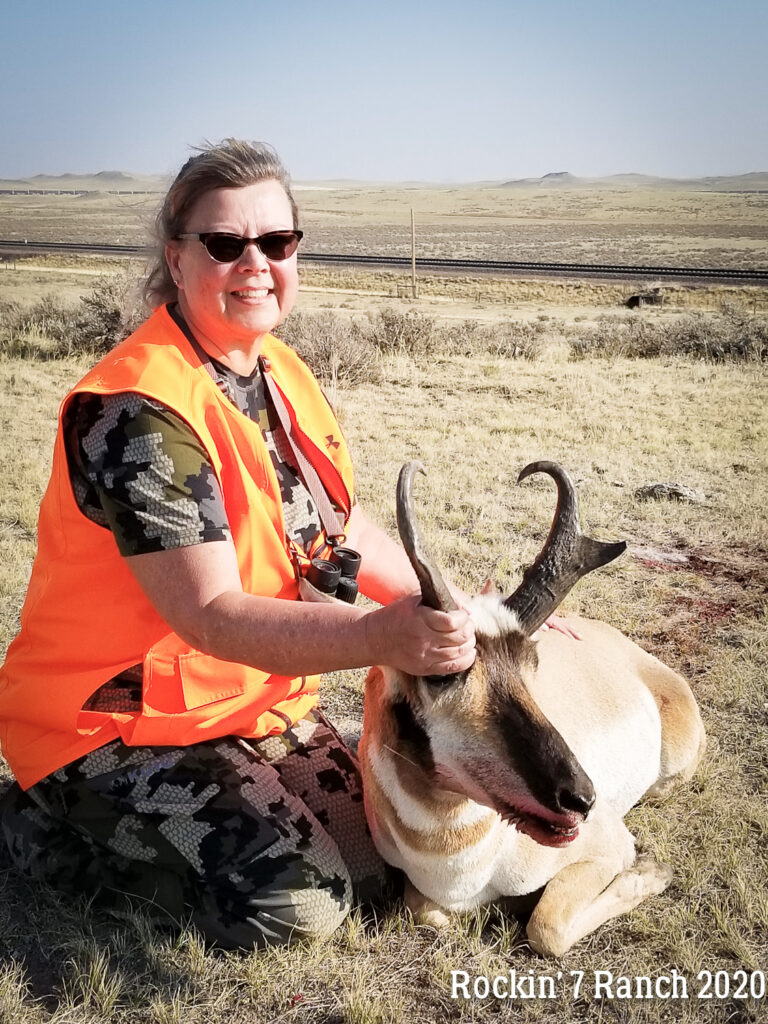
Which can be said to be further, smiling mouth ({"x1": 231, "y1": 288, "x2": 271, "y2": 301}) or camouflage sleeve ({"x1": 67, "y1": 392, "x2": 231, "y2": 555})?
smiling mouth ({"x1": 231, "y1": 288, "x2": 271, "y2": 301})

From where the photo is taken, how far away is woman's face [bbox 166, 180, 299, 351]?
302 cm

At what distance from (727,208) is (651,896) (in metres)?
99.8

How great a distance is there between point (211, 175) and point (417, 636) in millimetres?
1854

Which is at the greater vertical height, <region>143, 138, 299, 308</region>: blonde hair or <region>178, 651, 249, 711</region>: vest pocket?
<region>143, 138, 299, 308</region>: blonde hair

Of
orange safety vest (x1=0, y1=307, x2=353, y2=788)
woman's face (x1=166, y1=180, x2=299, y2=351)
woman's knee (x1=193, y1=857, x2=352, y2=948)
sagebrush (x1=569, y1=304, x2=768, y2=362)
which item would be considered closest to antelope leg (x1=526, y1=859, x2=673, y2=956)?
woman's knee (x1=193, y1=857, x2=352, y2=948)

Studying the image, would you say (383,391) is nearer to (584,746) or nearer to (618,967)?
(584,746)

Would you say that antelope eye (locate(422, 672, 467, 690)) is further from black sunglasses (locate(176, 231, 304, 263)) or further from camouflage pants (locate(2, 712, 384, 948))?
black sunglasses (locate(176, 231, 304, 263))

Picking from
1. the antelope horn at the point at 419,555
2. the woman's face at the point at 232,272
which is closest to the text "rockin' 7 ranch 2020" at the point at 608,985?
the antelope horn at the point at 419,555

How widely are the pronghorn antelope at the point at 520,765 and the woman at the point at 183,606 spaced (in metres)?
0.43

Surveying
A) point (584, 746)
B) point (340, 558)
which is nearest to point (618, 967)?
point (584, 746)

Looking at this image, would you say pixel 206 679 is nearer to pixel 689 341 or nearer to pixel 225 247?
pixel 225 247

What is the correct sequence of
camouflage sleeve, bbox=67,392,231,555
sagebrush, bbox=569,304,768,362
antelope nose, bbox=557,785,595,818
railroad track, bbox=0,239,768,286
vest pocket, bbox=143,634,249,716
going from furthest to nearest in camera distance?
railroad track, bbox=0,239,768,286 < sagebrush, bbox=569,304,768,362 < vest pocket, bbox=143,634,249,716 < camouflage sleeve, bbox=67,392,231,555 < antelope nose, bbox=557,785,595,818

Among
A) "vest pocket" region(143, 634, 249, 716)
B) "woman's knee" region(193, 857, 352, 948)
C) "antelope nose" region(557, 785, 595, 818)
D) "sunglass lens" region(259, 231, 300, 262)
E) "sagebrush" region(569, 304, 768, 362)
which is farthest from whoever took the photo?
"sagebrush" region(569, 304, 768, 362)

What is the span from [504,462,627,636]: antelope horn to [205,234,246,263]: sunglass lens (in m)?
1.29
